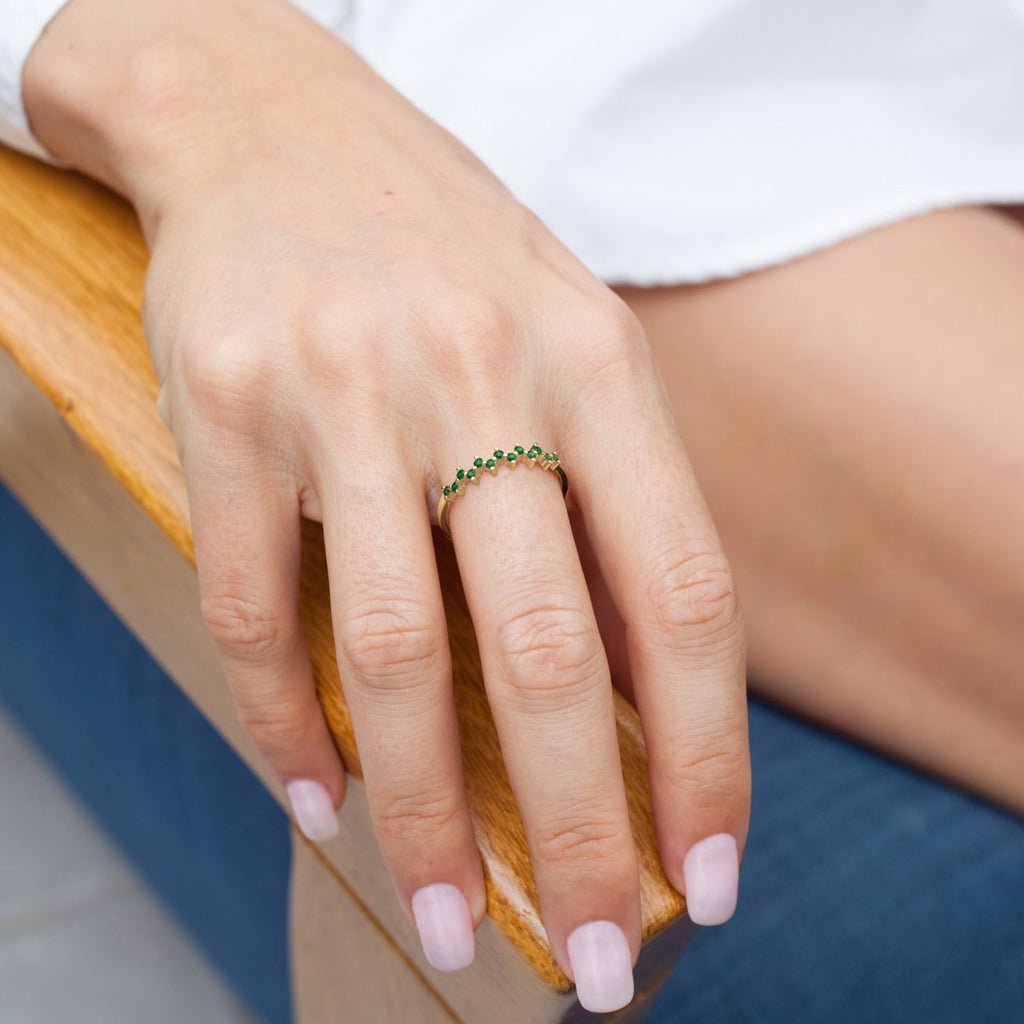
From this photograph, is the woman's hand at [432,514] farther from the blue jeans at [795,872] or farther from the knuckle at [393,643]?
the blue jeans at [795,872]

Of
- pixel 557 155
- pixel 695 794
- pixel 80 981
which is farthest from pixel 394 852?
pixel 80 981

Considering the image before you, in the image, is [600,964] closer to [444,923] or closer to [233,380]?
[444,923]

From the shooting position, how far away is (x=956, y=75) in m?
0.64

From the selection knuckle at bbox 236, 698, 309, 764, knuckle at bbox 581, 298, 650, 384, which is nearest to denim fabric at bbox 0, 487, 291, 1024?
knuckle at bbox 236, 698, 309, 764

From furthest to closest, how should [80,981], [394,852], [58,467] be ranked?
[80,981] < [58,467] < [394,852]

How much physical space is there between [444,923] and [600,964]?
0.18 ft

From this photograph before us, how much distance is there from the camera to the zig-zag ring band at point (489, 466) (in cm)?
40

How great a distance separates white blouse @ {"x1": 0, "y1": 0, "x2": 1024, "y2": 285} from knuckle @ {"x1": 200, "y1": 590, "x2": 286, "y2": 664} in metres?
0.29

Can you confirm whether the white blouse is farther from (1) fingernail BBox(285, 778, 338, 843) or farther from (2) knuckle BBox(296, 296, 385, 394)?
(1) fingernail BBox(285, 778, 338, 843)

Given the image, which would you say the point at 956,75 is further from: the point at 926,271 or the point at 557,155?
the point at 557,155

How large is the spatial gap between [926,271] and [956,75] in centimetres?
14

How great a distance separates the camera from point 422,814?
0.38m

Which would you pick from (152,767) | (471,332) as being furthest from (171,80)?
(152,767)

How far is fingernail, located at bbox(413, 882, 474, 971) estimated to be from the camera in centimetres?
38
